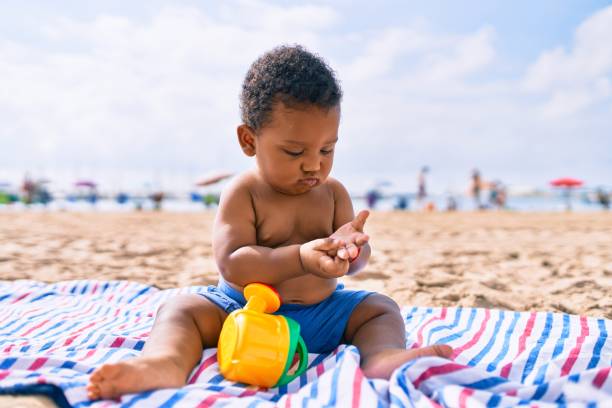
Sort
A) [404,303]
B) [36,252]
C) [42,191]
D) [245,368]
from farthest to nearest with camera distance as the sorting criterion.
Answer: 1. [42,191]
2. [36,252]
3. [404,303]
4. [245,368]

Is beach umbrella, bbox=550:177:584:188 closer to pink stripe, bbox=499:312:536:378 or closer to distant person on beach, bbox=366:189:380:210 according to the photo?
distant person on beach, bbox=366:189:380:210

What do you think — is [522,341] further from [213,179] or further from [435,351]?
[213,179]

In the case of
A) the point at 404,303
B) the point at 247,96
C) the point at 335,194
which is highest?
the point at 247,96

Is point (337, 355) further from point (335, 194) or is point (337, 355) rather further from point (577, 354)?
point (577, 354)

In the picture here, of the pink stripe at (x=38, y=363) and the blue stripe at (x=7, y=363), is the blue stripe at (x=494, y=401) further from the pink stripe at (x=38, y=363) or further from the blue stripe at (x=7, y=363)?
the blue stripe at (x=7, y=363)

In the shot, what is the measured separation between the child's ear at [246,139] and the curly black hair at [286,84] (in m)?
0.03

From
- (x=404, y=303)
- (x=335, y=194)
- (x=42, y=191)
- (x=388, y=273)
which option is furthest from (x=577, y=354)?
(x=42, y=191)

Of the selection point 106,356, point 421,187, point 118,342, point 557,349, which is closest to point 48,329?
point 118,342

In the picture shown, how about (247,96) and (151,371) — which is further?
(247,96)

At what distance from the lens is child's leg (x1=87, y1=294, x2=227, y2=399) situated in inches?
51.9

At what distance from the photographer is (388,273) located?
141 inches

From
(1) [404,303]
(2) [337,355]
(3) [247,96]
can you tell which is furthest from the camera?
(1) [404,303]

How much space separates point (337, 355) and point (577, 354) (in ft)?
2.56

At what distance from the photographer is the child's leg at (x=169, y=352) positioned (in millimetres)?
1317
